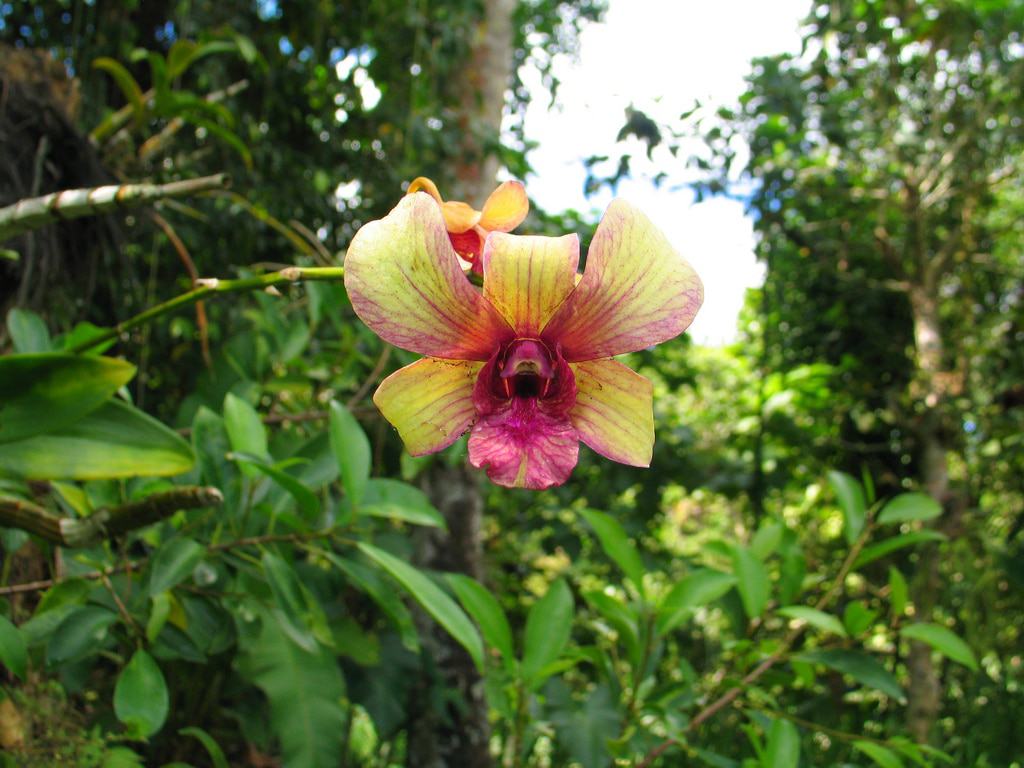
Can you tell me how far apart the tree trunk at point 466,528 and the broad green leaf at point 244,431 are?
33.9 inches

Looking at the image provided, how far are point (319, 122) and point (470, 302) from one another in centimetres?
197

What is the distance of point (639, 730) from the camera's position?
1.12 m

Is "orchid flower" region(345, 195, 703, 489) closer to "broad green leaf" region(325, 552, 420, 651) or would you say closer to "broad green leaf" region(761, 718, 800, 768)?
"broad green leaf" region(325, 552, 420, 651)

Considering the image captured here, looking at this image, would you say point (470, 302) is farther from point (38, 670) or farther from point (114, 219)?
point (114, 219)

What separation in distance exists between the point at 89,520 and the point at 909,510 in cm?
119

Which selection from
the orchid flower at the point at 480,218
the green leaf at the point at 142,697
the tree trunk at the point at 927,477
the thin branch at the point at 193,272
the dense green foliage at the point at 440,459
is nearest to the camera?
the orchid flower at the point at 480,218

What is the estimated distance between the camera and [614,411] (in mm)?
530

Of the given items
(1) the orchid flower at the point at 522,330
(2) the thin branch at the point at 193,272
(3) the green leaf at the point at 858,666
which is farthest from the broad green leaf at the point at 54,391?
(3) the green leaf at the point at 858,666

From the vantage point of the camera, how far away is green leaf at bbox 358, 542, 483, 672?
2.70ft

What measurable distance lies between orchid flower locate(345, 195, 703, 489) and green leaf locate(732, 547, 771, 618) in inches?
28.0

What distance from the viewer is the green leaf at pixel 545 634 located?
997 millimetres

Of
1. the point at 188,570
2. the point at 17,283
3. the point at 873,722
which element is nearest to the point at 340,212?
the point at 17,283

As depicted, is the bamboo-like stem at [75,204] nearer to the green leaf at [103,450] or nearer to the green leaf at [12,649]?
the green leaf at [103,450]

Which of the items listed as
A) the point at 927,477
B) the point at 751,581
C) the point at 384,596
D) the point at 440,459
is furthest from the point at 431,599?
the point at 927,477
